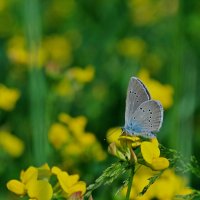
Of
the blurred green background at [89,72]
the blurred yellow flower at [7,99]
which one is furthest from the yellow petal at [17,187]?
the blurred yellow flower at [7,99]

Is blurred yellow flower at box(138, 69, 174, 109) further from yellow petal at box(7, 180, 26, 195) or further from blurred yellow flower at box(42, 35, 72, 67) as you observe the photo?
blurred yellow flower at box(42, 35, 72, 67)

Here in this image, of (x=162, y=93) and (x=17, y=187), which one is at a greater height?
(x=17, y=187)

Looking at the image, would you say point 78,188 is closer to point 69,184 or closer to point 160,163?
point 69,184

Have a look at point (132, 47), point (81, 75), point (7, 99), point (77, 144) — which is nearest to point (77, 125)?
point (77, 144)

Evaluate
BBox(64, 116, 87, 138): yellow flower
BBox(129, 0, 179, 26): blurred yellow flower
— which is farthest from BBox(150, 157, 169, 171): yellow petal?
BBox(129, 0, 179, 26): blurred yellow flower

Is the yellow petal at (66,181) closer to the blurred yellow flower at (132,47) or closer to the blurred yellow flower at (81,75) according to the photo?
the blurred yellow flower at (81,75)

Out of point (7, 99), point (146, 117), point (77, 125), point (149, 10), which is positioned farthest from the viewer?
point (149, 10)
